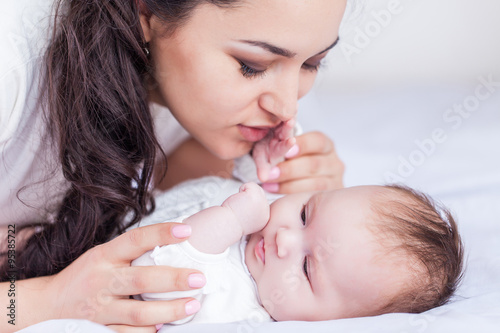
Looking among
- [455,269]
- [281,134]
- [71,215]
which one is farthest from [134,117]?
[455,269]

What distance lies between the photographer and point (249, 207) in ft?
4.56

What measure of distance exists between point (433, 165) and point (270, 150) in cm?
76

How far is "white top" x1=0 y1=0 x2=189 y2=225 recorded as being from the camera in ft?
4.69

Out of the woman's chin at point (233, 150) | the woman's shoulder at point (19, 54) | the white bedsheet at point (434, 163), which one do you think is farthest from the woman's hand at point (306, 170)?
the woman's shoulder at point (19, 54)

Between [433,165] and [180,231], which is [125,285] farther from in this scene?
[433,165]

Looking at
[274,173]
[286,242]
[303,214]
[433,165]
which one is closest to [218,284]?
[286,242]

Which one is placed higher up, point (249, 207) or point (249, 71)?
point (249, 71)

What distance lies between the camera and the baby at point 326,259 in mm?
1301

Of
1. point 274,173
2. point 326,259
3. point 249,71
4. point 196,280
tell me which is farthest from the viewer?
point 274,173

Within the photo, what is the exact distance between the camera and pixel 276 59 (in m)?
1.41

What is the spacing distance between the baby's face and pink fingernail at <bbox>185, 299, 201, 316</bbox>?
7.6 inches

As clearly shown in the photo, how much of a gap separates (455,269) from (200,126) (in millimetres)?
824

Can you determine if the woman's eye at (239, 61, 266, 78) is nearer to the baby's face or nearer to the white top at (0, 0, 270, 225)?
the baby's face

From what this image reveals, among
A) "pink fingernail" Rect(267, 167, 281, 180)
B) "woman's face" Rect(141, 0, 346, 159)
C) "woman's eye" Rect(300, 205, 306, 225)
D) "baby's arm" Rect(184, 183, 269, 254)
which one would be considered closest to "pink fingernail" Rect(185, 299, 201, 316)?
"baby's arm" Rect(184, 183, 269, 254)
